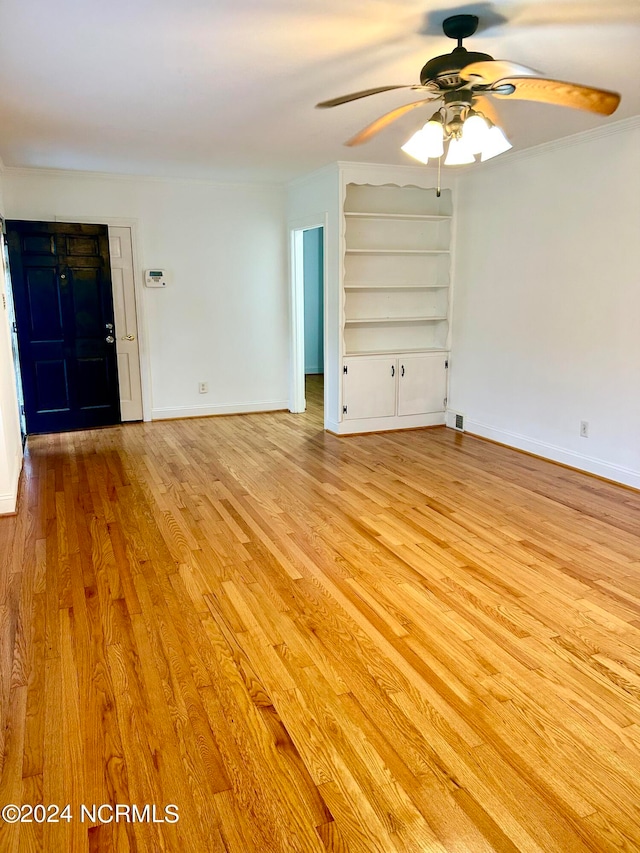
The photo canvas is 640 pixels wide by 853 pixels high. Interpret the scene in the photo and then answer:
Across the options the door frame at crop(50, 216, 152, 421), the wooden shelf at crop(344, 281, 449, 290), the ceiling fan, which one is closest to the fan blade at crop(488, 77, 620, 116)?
the ceiling fan

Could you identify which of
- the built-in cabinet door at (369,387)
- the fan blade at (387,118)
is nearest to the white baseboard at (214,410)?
the built-in cabinet door at (369,387)

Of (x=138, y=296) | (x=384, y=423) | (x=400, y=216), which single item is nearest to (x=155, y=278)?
(x=138, y=296)

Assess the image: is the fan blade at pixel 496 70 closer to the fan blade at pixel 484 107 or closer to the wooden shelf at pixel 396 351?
the fan blade at pixel 484 107

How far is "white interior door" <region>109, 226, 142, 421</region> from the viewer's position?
20.1ft

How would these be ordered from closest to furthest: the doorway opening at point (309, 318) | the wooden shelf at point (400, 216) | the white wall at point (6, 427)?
the white wall at point (6, 427) < the wooden shelf at point (400, 216) < the doorway opening at point (309, 318)

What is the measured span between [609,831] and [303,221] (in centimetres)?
573

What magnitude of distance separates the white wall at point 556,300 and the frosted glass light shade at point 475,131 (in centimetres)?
211

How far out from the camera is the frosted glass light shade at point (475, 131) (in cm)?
255

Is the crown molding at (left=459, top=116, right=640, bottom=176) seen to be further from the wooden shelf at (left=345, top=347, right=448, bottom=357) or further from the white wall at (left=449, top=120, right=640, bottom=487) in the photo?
the wooden shelf at (left=345, top=347, right=448, bottom=357)

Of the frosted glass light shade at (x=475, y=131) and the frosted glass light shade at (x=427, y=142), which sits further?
the frosted glass light shade at (x=427, y=142)

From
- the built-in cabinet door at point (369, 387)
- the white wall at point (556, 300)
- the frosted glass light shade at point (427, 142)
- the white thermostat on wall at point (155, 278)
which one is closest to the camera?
the frosted glass light shade at point (427, 142)

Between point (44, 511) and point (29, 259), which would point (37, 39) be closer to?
point (44, 511)

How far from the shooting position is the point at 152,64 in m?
2.96

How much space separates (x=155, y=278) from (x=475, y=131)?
445cm
